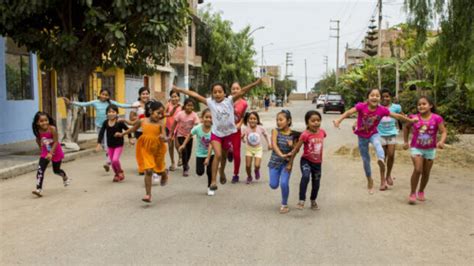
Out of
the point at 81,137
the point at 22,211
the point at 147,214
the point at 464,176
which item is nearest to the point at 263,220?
the point at 147,214

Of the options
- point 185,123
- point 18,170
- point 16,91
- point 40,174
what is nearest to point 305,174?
point 185,123

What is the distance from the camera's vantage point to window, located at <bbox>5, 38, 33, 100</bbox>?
51.4ft

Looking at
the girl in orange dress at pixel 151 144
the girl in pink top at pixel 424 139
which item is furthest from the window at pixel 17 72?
the girl in pink top at pixel 424 139

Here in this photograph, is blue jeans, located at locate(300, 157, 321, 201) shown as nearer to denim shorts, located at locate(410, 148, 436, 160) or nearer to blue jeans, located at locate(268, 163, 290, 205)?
blue jeans, located at locate(268, 163, 290, 205)

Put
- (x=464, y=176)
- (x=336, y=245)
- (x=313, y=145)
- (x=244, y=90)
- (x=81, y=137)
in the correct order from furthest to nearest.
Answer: (x=81, y=137) < (x=464, y=176) < (x=244, y=90) < (x=313, y=145) < (x=336, y=245)

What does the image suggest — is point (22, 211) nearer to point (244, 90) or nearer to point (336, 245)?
point (244, 90)

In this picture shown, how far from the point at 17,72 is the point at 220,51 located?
2708 cm

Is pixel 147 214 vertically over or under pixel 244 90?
under

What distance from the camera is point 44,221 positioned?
252 inches

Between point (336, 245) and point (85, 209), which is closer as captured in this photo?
point (336, 245)

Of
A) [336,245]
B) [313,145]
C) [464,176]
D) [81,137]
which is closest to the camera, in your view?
[336,245]

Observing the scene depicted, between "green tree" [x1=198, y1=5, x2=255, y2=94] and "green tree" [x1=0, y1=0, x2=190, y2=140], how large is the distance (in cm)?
2718

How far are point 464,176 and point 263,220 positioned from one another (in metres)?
5.47

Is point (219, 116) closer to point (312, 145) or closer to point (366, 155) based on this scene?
point (312, 145)
